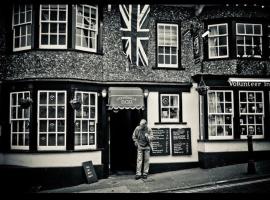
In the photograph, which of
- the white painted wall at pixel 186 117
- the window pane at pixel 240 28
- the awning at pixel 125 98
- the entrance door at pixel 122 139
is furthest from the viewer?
the entrance door at pixel 122 139

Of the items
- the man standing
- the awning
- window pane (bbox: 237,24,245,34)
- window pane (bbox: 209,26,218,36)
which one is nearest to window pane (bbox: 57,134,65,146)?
the awning

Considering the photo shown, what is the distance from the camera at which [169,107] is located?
12.7 m

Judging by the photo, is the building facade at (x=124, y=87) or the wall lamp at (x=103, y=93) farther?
the wall lamp at (x=103, y=93)

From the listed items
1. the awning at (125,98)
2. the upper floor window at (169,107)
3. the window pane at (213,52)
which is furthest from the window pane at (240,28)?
the awning at (125,98)

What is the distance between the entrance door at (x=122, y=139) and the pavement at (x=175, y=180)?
1992 millimetres

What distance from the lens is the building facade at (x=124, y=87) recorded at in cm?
1085

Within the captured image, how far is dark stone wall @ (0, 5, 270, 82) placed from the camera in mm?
11000

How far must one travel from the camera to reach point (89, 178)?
10.8 m

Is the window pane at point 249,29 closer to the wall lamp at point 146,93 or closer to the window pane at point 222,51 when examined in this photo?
the window pane at point 222,51

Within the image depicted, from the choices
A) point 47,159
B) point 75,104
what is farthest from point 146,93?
point 47,159

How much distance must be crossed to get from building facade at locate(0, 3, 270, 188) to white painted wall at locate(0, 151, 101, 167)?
0.12 feet

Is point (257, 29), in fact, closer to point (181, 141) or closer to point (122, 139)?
point (181, 141)

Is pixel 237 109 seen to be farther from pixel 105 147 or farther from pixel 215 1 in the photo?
pixel 215 1

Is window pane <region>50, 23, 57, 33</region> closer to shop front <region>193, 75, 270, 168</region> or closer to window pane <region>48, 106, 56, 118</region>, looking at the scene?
window pane <region>48, 106, 56, 118</region>
